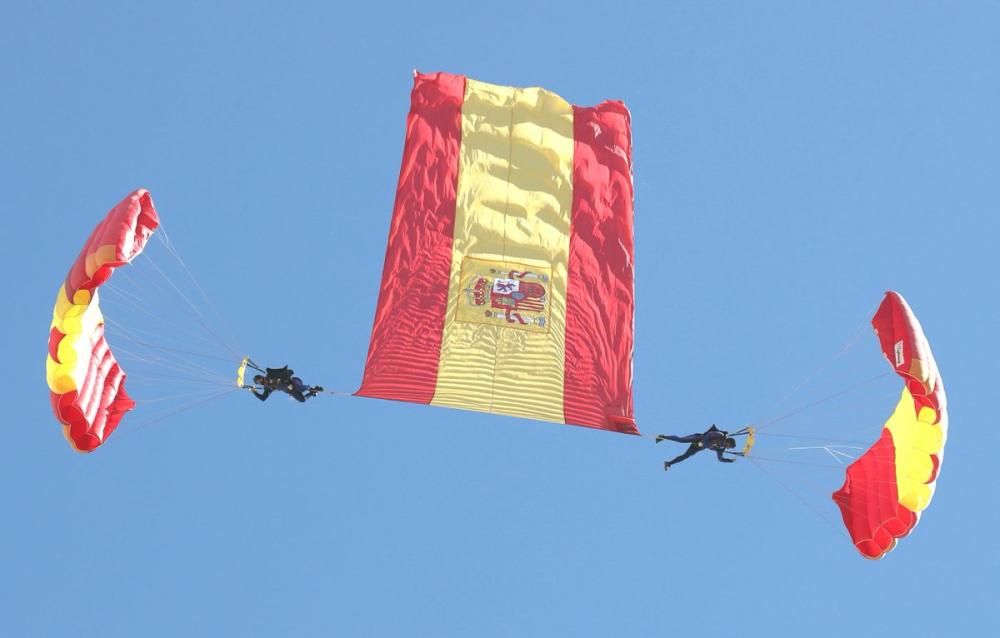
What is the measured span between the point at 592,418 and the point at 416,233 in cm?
249

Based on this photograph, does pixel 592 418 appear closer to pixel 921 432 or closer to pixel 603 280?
pixel 603 280

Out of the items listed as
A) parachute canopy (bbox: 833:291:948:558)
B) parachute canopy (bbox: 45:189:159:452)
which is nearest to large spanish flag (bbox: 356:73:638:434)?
parachute canopy (bbox: 833:291:948:558)

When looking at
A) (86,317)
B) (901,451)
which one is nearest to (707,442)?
(901,451)

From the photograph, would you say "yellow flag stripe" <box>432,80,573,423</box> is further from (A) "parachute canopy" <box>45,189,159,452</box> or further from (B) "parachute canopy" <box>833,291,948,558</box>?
(A) "parachute canopy" <box>45,189,159,452</box>

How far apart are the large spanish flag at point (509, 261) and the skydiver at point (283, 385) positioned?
1.83ft

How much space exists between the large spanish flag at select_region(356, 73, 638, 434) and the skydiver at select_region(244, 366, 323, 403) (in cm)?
56

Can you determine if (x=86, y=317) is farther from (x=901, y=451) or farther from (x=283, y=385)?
(x=901, y=451)

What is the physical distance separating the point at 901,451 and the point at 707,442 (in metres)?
1.67

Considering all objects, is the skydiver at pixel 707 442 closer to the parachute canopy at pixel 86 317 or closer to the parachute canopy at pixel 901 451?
the parachute canopy at pixel 901 451

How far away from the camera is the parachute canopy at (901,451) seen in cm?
1527

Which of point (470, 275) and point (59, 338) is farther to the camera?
point (470, 275)

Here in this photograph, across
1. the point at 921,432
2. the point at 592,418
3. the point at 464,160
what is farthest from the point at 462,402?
the point at 921,432

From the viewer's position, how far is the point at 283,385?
1623 centimetres

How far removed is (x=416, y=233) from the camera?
1741 cm
